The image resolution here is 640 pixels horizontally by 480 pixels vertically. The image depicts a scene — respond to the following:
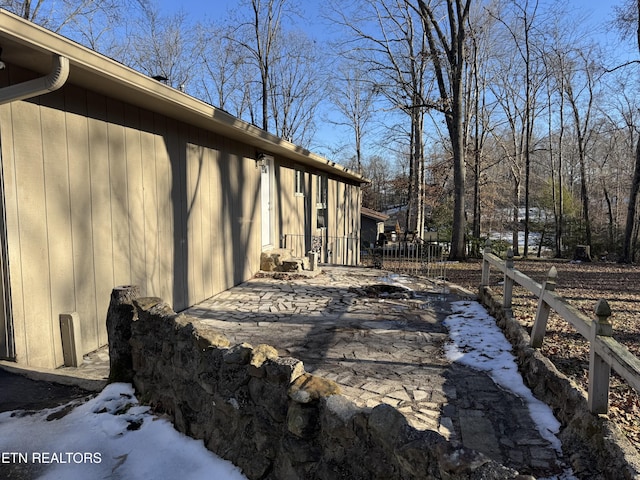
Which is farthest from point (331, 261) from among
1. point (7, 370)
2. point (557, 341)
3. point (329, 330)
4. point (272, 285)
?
point (7, 370)

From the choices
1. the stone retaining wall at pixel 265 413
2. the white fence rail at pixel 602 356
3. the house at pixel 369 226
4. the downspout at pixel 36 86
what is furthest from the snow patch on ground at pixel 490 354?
the house at pixel 369 226

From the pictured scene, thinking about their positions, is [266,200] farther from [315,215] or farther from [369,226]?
[369,226]

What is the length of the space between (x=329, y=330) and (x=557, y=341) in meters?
2.50

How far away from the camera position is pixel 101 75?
3.81m

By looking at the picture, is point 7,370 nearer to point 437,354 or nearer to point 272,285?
point 437,354

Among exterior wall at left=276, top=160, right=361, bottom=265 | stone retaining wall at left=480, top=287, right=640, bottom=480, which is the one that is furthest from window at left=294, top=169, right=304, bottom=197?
stone retaining wall at left=480, top=287, right=640, bottom=480

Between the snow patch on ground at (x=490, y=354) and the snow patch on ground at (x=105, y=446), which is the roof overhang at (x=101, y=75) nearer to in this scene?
the snow patch on ground at (x=105, y=446)

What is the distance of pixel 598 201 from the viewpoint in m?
34.4

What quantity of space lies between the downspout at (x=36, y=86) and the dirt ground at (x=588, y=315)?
4660 mm

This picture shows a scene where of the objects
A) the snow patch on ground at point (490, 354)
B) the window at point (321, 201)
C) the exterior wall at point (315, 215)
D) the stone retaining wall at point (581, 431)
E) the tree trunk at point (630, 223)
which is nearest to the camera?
the stone retaining wall at point (581, 431)

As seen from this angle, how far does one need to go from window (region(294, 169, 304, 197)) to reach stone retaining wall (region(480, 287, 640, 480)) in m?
8.16

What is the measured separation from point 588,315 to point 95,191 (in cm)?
635

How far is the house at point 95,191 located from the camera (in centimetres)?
351

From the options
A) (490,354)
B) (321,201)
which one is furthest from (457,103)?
(490,354)
